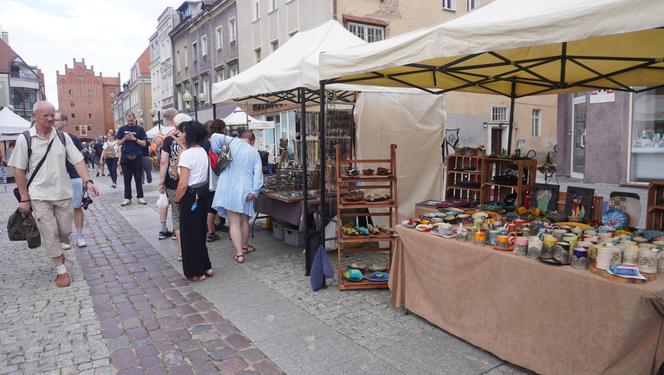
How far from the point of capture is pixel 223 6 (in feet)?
84.2

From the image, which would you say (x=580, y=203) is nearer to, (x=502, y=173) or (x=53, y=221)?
(x=502, y=173)

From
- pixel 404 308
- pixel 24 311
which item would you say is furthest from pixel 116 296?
pixel 404 308

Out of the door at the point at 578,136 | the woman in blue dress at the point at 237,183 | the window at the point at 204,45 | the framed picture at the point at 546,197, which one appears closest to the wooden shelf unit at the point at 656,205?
the framed picture at the point at 546,197

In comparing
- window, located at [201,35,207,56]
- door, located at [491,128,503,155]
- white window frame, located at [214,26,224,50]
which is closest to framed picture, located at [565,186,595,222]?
door, located at [491,128,503,155]

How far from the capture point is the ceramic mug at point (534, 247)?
2.83 metres

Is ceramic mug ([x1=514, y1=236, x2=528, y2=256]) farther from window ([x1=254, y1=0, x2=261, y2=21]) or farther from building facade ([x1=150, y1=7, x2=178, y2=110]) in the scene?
building facade ([x1=150, y1=7, x2=178, y2=110])

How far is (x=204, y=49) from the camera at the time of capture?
29.1 m

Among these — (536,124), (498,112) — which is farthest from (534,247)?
(536,124)

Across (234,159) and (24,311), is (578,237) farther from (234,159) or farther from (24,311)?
(24,311)

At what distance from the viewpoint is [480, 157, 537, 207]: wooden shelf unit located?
16.2 ft

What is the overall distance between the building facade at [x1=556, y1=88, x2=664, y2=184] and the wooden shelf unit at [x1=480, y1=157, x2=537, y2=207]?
730 cm

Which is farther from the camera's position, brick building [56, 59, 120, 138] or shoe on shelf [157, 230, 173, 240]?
brick building [56, 59, 120, 138]

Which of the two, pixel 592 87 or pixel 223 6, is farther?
pixel 223 6

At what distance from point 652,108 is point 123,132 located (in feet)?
40.4
